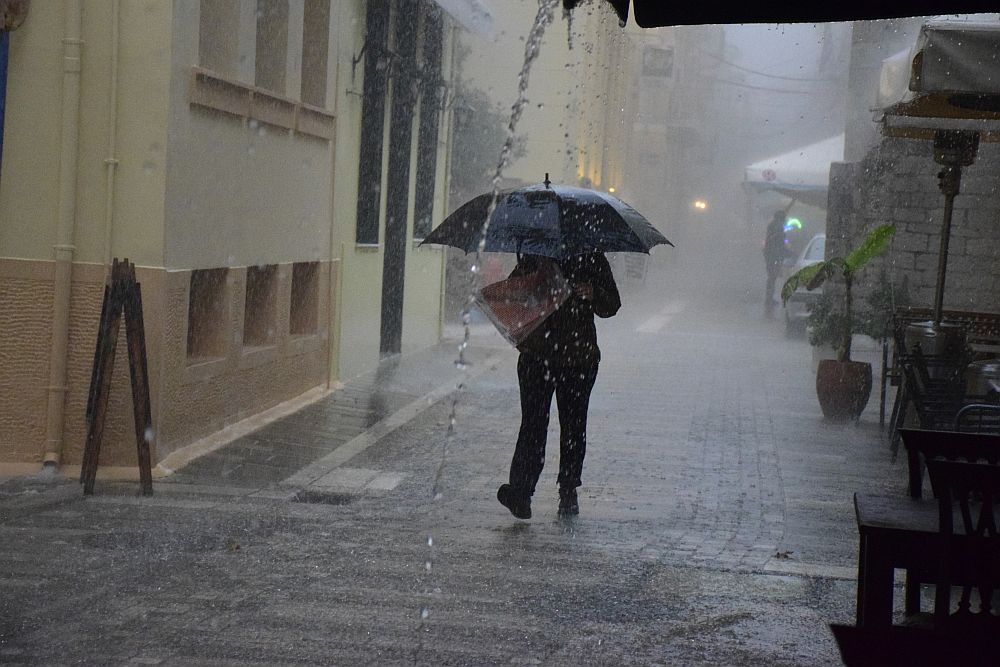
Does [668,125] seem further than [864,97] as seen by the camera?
Yes

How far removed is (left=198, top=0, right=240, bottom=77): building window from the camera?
10.1 m

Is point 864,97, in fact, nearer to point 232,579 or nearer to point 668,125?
point 232,579

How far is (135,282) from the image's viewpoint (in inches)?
323

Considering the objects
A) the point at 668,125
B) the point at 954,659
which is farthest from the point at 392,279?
the point at 668,125

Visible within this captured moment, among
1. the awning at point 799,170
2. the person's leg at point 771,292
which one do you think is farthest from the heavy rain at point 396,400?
the awning at point 799,170

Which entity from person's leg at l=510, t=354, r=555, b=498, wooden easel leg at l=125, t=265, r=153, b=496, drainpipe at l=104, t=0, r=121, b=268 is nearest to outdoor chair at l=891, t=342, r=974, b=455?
A: person's leg at l=510, t=354, r=555, b=498

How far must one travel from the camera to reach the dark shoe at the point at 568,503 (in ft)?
25.8

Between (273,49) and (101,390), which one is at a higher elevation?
(273,49)

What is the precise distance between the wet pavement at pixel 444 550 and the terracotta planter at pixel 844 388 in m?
0.19

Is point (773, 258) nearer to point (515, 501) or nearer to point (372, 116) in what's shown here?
point (372, 116)

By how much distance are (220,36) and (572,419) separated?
4.58 metres

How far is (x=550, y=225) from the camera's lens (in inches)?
296

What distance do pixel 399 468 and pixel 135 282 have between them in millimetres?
2348

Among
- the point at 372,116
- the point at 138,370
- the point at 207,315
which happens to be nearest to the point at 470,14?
the point at 372,116
